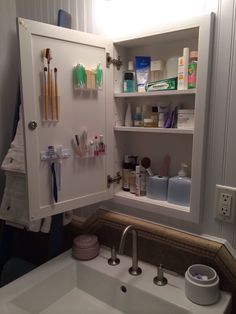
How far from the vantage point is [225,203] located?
0.98 m

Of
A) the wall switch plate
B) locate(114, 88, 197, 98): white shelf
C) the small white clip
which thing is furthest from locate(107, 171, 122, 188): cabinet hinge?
the small white clip

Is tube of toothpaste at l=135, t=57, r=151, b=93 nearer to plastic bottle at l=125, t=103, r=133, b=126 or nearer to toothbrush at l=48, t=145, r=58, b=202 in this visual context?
plastic bottle at l=125, t=103, r=133, b=126

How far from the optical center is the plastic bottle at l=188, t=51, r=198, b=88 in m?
1.00

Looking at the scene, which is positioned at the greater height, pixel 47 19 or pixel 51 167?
pixel 47 19

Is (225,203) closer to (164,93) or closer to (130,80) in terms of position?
(164,93)

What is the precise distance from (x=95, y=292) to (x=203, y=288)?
49 cm

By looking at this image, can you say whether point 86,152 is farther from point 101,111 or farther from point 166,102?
point 166,102

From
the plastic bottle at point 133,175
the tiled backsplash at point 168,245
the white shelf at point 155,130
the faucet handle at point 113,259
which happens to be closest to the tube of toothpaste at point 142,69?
the white shelf at point 155,130

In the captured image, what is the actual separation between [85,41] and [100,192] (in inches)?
25.4

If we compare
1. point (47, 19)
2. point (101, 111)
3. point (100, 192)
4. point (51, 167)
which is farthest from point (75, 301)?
point (47, 19)

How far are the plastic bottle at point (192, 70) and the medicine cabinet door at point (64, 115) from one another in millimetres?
350

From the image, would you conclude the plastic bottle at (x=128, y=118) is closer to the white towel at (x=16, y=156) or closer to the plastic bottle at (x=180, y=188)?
the plastic bottle at (x=180, y=188)

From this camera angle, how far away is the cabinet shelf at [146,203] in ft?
3.60

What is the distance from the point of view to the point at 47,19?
140 cm
